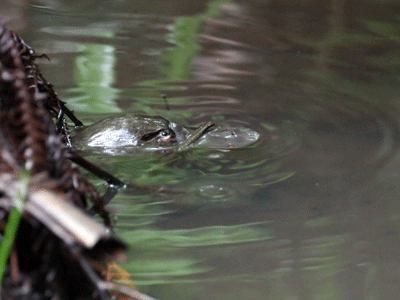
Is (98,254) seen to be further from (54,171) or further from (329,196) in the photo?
(329,196)

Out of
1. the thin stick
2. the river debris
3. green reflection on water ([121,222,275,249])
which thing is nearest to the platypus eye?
the thin stick

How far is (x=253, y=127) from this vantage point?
6.40 ft

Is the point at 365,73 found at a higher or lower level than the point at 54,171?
lower

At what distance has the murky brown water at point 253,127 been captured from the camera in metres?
1.14

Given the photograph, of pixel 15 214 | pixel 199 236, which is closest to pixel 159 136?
pixel 199 236

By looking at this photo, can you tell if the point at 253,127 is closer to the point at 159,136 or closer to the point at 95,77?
the point at 159,136

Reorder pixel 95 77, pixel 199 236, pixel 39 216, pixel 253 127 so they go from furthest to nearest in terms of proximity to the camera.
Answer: pixel 95 77, pixel 253 127, pixel 199 236, pixel 39 216

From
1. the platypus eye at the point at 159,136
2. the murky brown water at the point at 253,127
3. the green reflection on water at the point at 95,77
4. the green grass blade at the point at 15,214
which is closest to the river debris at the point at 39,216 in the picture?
the green grass blade at the point at 15,214

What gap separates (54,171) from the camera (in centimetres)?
77

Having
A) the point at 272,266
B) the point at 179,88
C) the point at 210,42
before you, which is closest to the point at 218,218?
the point at 272,266

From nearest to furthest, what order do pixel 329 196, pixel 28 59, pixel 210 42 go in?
pixel 28 59
pixel 329 196
pixel 210 42

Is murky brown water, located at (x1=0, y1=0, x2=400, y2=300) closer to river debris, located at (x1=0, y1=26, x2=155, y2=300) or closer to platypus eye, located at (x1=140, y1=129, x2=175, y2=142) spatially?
platypus eye, located at (x1=140, y1=129, x2=175, y2=142)

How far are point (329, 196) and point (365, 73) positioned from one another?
1231 millimetres

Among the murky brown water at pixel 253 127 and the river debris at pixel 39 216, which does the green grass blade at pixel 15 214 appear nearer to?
the river debris at pixel 39 216
